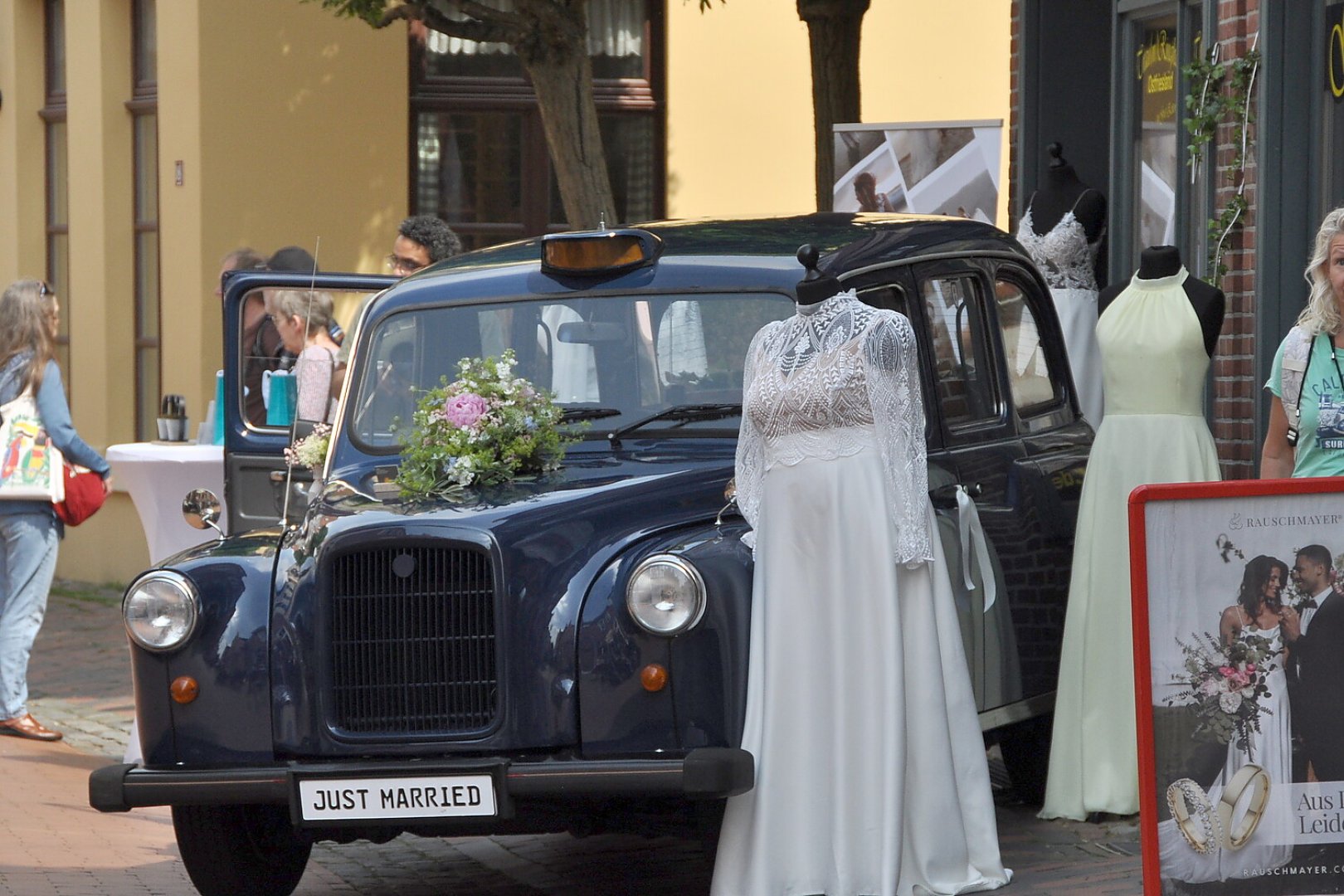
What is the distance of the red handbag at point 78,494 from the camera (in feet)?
33.2

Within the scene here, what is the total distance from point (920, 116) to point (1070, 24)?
525 cm

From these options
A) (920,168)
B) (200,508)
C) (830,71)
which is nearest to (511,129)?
(830,71)

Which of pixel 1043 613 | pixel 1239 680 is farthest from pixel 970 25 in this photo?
pixel 1239 680

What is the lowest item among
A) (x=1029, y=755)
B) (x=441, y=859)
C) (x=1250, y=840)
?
(x=441, y=859)

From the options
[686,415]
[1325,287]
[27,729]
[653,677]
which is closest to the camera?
[653,677]

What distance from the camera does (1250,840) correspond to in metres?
5.04

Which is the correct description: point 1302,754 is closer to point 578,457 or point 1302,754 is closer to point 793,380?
point 793,380

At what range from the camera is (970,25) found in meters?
16.8

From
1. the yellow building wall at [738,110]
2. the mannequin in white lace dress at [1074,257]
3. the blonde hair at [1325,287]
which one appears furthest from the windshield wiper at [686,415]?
the yellow building wall at [738,110]

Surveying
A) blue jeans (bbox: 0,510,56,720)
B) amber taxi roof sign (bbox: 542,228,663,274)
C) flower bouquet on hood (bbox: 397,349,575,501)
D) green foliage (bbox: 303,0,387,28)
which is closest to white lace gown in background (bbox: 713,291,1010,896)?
flower bouquet on hood (bbox: 397,349,575,501)

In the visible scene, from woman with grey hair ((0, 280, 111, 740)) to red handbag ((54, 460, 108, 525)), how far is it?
0.13 feet

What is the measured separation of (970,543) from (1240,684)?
64.6 inches

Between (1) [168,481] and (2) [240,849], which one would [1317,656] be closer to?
(2) [240,849]

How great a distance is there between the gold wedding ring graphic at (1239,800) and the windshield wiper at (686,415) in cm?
208
